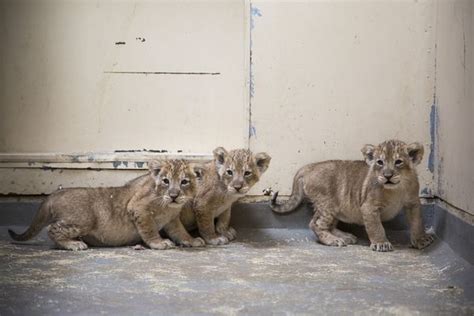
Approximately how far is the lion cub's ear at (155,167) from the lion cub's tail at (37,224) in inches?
36.4

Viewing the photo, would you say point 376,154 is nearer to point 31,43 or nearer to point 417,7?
point 417,7

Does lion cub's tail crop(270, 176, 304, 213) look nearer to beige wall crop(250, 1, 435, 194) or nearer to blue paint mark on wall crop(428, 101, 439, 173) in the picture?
beige wall crop(250, 1, 435, 194)

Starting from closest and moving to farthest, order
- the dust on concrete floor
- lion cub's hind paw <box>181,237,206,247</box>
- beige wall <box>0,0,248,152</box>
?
the dust on concrete floor → lion cub's hind paw <box>181,237,206,247</box> → beige wall <box>0,0,248,152</box>

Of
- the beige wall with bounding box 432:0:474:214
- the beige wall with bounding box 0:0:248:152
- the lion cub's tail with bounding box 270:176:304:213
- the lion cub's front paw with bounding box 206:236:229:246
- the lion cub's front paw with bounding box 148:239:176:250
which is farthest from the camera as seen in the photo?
the beige wall with bounding box 0:0:248:152

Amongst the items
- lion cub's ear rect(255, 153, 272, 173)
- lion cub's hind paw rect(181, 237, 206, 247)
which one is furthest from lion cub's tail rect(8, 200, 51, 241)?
lion cub's ear rect(255, 153, 272, 173)

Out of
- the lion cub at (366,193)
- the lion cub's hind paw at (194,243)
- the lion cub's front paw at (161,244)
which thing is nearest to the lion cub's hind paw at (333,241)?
the lion cub at (366,193)

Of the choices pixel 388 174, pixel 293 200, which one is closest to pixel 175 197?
pixel 293 200

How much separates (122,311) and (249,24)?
3380 millimetres

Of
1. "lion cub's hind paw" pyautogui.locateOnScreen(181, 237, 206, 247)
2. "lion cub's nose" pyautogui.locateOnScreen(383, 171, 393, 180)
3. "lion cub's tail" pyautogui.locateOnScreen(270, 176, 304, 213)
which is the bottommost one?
"lion cub's hind paw" pyautogui.locateOnScreen(181, 237, 206, 247)

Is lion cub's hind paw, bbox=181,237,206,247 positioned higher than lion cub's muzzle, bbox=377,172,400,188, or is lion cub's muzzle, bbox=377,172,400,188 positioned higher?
lion cub's muzzle, bbox=377,172,400,188

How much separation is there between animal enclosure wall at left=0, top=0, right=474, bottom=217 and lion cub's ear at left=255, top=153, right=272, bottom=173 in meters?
0.41

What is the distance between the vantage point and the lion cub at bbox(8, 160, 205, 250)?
249 inches

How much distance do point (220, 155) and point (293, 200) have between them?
2.92 ft

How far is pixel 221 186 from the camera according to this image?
668 cm
